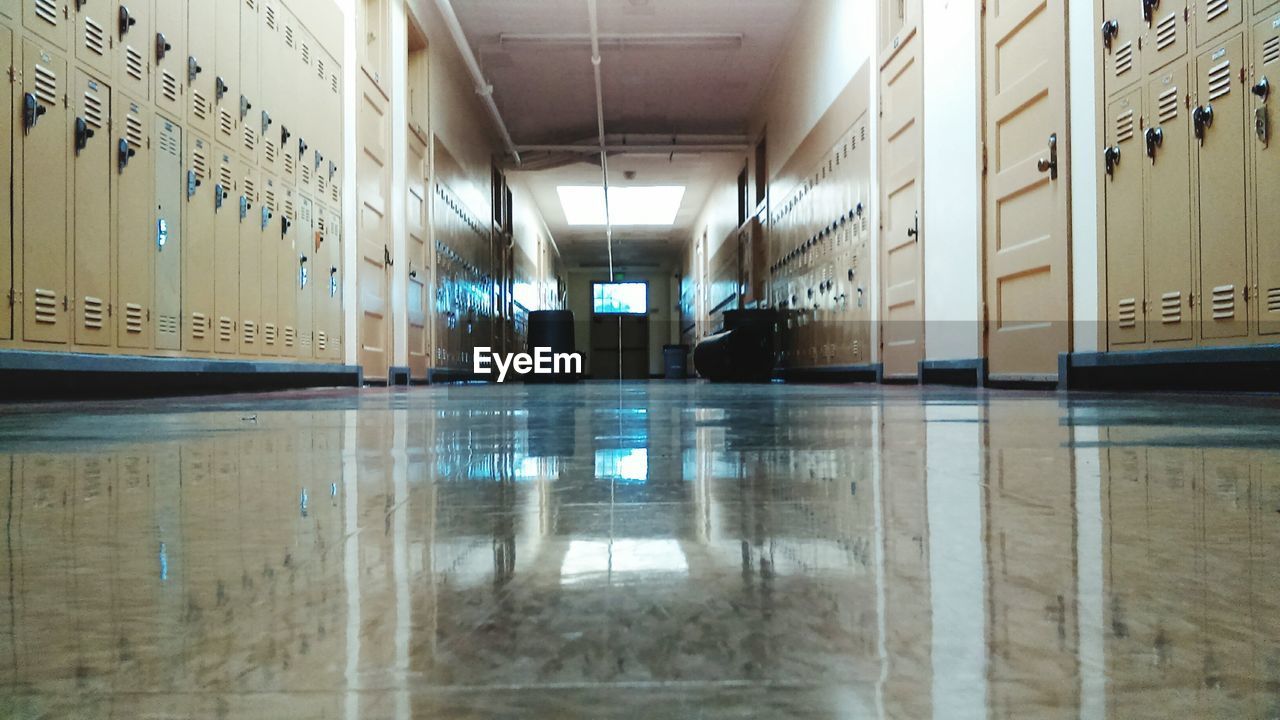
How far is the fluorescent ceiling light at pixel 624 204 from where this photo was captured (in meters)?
15.9

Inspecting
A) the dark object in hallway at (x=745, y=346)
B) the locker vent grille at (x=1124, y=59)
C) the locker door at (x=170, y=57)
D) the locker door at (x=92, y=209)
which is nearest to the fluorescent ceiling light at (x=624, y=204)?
the dark object in hallway at (x=745, y=346)

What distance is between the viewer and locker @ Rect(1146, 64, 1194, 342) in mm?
3412

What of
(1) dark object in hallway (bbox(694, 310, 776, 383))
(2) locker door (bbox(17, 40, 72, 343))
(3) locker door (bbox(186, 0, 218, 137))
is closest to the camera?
(2) locker door (bbox(17, 40, 72, 343))

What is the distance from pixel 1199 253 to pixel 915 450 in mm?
2945

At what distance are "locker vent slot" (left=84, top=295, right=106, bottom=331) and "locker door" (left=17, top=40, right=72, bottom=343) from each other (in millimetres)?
129

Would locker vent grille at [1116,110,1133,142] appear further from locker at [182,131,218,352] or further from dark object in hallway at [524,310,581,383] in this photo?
dark object in hallway at [524,310,581,383]

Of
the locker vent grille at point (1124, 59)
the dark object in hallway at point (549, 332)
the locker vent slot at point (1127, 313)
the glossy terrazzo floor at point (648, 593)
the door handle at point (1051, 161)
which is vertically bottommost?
the glossy terrazzo floor at point (648, 593)

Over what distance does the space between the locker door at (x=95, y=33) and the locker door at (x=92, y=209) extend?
0.08 m

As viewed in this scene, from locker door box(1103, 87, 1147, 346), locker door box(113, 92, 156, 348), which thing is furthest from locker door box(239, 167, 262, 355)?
locker door box(1103, 87, 1147, 346)

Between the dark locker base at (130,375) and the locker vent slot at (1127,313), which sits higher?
the locker vent slot at (1127,313)

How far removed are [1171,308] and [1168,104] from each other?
0.86 m

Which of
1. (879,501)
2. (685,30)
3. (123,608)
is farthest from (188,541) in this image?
(685,30)

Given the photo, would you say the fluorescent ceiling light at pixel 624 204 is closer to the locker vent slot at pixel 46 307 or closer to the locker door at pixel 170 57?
the locker door at pixel 170 57

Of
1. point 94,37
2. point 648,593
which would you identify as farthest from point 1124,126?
point 94,37
